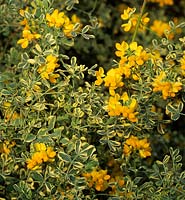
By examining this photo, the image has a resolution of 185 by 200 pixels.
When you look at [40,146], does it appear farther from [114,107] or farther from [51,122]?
[114,107]

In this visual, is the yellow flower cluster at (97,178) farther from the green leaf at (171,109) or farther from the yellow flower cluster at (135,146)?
the green leaf at (171,109)

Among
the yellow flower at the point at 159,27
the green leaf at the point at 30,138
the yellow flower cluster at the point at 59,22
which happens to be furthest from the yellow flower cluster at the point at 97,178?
the yellow flower at the point at 159,27

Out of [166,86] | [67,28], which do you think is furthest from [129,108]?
[67,28]

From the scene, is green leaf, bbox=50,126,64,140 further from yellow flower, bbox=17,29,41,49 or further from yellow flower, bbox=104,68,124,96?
yellow flower, bbox=17,29,41,49

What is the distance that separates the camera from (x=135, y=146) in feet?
6.40

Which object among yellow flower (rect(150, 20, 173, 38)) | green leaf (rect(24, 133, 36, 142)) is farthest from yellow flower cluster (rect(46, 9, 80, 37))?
yellow flower (rect(150, 20, 173, 38))

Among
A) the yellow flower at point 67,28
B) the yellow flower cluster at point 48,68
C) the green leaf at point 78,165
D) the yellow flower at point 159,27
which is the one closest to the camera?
the green leaf at point 78,165

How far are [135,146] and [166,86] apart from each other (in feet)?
0.73

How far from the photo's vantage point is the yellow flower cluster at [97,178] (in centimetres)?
188

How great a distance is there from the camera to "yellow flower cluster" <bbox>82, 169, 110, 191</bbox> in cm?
188

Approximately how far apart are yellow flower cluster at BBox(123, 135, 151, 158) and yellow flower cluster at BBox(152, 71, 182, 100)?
0.17 metres

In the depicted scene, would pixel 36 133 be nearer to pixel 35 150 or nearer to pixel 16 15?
pixel 35 150

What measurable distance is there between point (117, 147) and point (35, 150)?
271 mm

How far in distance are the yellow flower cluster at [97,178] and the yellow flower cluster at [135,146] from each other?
11 cm
